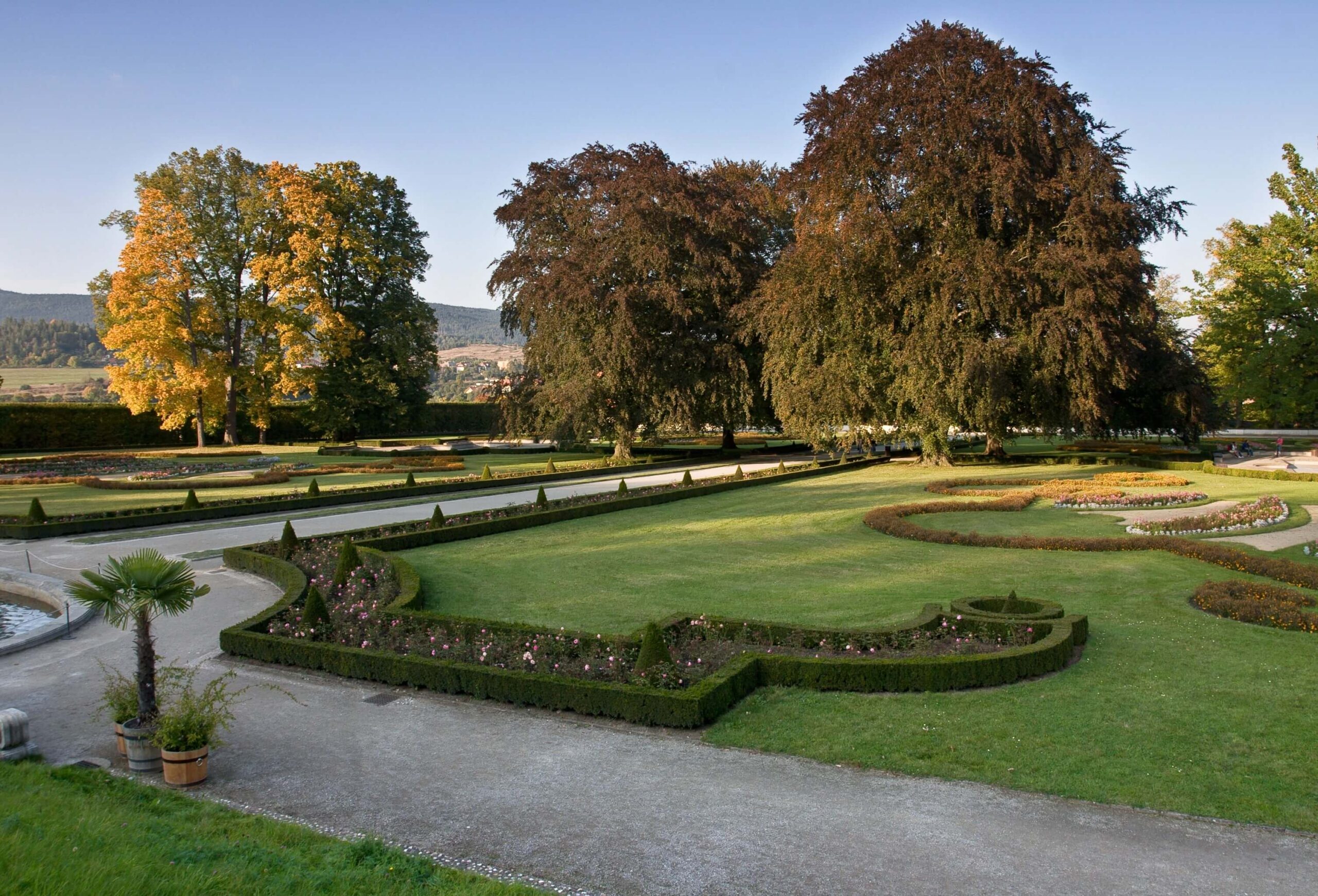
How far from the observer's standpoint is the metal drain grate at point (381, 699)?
23.7ft

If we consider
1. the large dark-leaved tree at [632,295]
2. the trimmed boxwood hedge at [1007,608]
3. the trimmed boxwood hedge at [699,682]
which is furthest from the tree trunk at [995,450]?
the trimmed boxwood hedge at [699,682]

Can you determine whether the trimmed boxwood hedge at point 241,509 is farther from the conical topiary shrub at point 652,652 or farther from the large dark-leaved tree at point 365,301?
the large dark-leaved tree at point 365,301

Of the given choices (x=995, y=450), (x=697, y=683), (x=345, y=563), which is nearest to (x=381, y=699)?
(x=697, y=683)

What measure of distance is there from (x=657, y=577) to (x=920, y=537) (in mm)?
5242

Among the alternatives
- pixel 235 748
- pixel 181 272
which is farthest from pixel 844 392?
pixel 181 272

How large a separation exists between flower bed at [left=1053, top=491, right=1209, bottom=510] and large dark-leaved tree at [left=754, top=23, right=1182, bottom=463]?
7.00 meters

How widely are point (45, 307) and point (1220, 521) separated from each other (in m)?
225

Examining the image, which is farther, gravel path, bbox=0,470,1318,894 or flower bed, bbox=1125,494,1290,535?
flower bed, bbox=1125,494,1290,535

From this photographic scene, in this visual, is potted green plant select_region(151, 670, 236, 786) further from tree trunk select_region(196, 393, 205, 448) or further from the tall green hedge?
tree trunk select_region(196, 393, 205, 448)

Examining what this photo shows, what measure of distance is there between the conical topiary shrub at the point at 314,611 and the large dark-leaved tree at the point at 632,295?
2276cm

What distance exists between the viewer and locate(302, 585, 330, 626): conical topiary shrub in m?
8.70

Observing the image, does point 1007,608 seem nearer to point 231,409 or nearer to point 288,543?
point 288,543

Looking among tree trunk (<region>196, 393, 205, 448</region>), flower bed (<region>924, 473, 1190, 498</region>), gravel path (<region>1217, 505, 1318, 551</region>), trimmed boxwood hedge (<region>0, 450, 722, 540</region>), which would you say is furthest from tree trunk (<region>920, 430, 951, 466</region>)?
tree trunk (<region>196, 393, 205, 448</region>)

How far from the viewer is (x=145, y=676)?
19.4 feet
